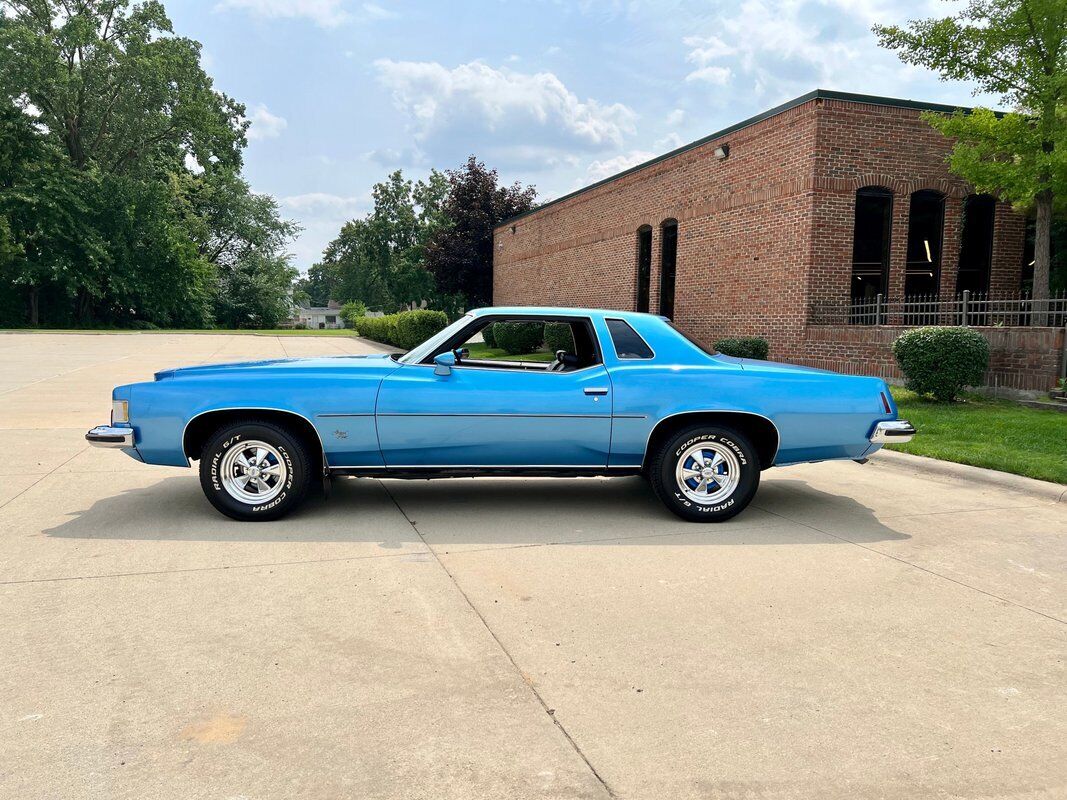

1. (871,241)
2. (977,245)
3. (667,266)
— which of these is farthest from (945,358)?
(667,266)

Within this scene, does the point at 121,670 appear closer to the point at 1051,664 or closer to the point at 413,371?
the point at 413,371

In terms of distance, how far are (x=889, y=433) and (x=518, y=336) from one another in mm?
18050

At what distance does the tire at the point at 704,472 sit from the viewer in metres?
5.96

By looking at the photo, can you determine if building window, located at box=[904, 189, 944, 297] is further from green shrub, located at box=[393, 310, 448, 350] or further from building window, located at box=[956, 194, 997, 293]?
green shrub, located at box=[393, 310, 448, 350]

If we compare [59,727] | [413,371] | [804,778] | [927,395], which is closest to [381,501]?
[413,371]

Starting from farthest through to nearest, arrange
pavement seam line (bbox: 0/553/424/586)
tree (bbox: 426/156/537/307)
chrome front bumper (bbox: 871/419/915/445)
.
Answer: tree (bbox: 426/156/537/307) < chrome front bumper (bbox: 871/419/915/445) < pavement seam line (bbox: 0/553/424/586)

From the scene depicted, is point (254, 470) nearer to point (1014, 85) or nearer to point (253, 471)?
point (253, 471)

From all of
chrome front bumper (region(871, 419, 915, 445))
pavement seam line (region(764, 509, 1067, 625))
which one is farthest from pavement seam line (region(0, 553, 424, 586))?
chrome front bumper (region(871, 419, 915, 445))

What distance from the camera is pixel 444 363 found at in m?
5.88

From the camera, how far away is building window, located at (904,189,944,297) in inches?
627

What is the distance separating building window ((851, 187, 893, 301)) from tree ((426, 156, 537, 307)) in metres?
24.3

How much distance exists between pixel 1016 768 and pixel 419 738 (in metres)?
2.04

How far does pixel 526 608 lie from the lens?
4.24 meters

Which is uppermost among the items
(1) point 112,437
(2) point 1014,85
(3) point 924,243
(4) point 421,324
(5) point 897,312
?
(2) point 1014,85
